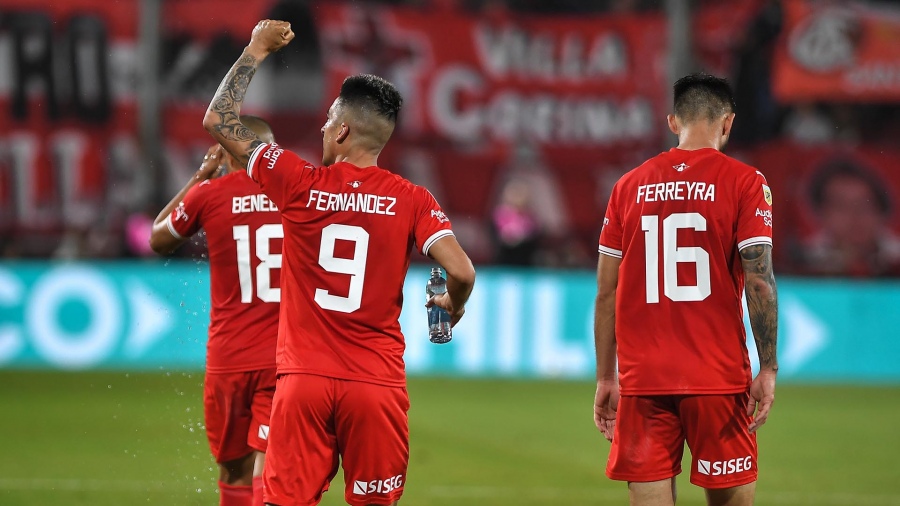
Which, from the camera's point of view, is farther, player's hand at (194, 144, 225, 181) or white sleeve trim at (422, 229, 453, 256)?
player's hand at (194, 144, 225, 181)

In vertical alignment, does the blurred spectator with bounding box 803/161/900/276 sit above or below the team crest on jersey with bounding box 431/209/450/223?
above

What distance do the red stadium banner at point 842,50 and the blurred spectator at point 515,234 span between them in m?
6.61

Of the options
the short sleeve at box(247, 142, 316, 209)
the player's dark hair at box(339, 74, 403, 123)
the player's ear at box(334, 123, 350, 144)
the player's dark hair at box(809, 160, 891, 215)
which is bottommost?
the short sleeve at box(247, 142, 316, 209)

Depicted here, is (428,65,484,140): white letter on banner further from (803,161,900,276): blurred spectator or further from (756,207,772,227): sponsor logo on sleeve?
(756,207,772,227): sponsor logo on sleeve

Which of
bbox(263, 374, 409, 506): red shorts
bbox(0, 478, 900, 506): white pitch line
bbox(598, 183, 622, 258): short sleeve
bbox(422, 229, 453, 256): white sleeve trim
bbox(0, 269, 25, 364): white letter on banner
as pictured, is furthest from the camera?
bbox(0, 269, 25, 364): white letter on banner

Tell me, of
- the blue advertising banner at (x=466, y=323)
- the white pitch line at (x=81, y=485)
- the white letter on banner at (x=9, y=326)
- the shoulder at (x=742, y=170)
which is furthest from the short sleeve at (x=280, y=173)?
the white letter on banner at (x=9, y=326)

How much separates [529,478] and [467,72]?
547 inches

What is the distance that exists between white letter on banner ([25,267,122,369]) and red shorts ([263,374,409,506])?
35.0 feet

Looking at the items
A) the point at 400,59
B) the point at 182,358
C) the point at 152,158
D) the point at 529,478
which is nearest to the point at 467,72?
the point at 400,59

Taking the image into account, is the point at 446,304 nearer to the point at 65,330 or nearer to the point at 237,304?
the point at 237,304

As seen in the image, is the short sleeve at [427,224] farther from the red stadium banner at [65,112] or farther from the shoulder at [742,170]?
the red stadium banner at [65,112]

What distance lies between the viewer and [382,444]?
5051mm

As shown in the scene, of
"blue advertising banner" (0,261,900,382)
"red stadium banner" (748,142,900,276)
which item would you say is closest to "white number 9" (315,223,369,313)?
"blue advertising banner" (0,261,900,382)

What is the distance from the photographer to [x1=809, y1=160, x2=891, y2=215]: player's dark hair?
2258 cm
